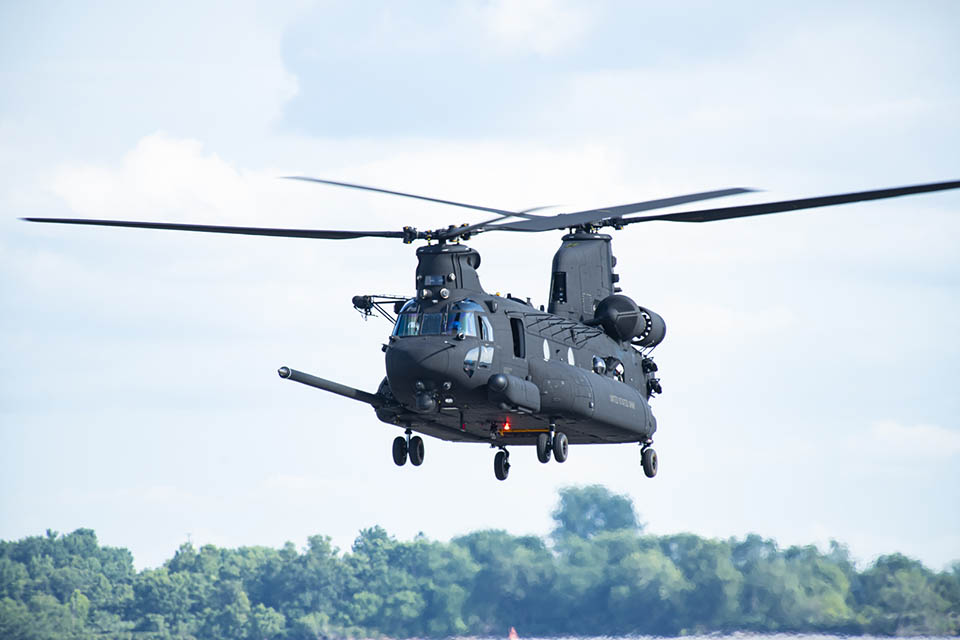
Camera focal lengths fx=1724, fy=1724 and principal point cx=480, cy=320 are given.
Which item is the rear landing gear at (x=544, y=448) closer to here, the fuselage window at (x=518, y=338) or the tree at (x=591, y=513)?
the fuselage window at (x=518, y=338)

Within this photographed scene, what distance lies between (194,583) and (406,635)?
78.8ft

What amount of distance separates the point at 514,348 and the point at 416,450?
2.94 metres

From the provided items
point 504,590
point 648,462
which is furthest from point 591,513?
point 648,462

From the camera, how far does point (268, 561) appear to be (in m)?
92.8

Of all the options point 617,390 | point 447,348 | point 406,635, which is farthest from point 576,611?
point 447,348

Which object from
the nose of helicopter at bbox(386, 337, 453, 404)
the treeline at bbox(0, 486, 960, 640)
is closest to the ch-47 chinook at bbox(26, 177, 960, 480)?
the nose of helicopter at bbox(386, 337, 453, 404)

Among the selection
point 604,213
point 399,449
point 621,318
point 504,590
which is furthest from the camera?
point 504,590

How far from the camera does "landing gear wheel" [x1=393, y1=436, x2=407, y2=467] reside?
34219 mm

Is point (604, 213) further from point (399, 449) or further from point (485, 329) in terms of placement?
point (399, 449)

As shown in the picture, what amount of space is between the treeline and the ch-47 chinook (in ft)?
75.8

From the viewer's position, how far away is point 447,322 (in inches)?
1268

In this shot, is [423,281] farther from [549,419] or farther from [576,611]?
[576,611]

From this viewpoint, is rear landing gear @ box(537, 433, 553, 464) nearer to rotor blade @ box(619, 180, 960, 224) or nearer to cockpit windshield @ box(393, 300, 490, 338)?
cockpit windshield @ box(393, 300, 490, 338)

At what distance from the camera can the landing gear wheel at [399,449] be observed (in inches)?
1347
